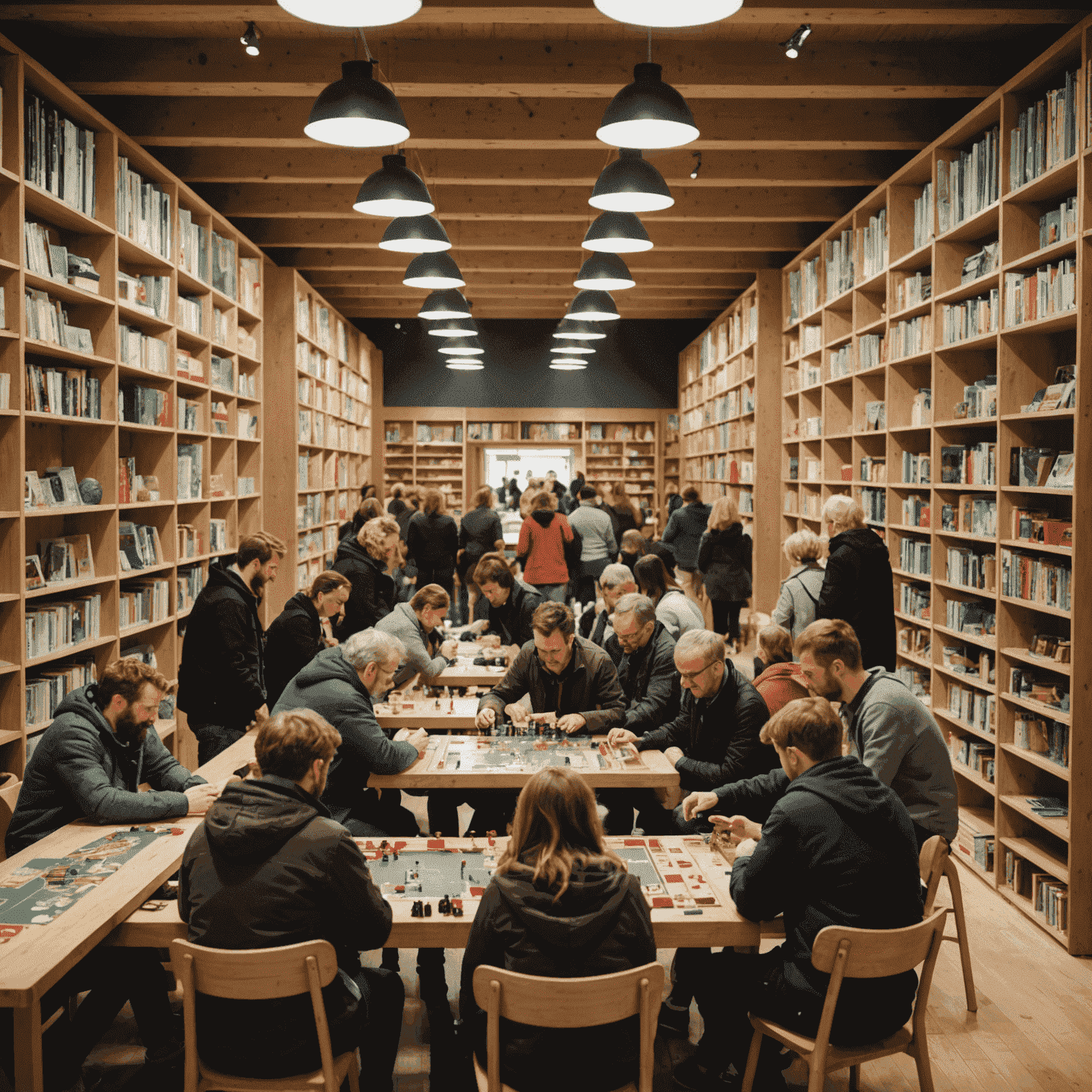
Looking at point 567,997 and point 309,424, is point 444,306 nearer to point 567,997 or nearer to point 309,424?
point 309,424

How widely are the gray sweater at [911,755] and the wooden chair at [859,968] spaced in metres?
0.91

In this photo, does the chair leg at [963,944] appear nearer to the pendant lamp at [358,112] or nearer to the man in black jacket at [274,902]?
the man in black jacket at [274,902]

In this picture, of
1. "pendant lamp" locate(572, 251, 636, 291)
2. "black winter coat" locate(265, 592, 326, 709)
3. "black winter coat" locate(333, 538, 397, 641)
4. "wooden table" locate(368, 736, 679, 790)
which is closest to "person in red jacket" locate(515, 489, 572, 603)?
"black winter coat" locate(333, 538, 397, 641)

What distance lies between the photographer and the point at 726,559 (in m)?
9.72

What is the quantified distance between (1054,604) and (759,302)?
20.7ft

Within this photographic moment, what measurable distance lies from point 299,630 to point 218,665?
1.80 feet

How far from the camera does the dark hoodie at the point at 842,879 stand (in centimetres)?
275

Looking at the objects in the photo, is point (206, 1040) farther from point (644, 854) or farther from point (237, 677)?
point (237, 677)

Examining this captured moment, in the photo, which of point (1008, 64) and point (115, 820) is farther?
point (1008, 64)

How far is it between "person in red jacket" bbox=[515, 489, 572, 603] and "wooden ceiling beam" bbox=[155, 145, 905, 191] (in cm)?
316

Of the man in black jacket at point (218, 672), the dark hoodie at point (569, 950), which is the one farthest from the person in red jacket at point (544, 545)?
the dark hoodie at point (569, 950)

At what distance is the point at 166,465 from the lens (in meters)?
6.61

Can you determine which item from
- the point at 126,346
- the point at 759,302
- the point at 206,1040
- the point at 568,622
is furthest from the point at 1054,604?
the point at 759,302

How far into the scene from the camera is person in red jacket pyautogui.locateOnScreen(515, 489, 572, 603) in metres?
9.62
